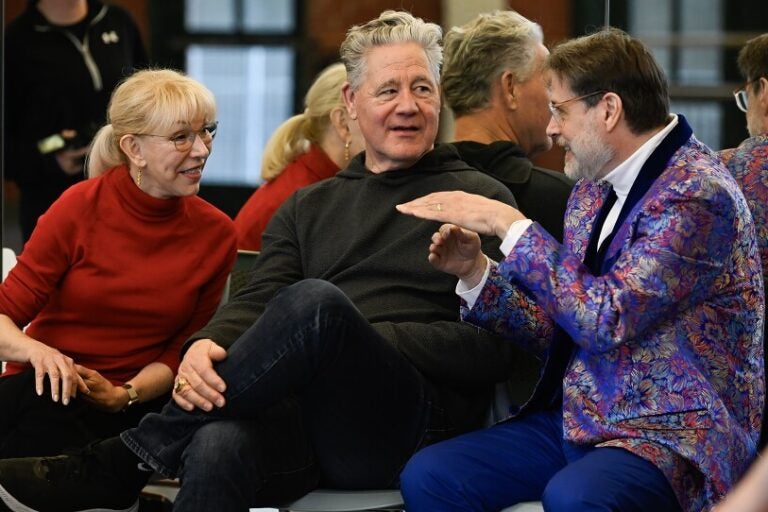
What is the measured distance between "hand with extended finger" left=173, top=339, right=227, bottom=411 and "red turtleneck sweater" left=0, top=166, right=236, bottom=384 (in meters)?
0.46

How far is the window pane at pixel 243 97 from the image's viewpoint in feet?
16.2

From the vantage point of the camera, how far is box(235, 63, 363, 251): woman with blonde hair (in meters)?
3.63

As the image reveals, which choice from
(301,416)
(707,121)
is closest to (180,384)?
(301,416)

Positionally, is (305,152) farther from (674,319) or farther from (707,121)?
(674,319)

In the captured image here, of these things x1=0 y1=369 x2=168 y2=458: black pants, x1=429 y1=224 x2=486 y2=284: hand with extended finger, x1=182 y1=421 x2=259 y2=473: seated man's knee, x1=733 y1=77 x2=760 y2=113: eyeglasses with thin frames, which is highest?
x1=733 y1=77 x2=760 y2=113: eyeglasses with thin frames

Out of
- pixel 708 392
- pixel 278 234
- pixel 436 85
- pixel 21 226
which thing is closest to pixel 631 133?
pixel 708 392

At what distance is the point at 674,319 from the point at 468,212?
1.36 ft

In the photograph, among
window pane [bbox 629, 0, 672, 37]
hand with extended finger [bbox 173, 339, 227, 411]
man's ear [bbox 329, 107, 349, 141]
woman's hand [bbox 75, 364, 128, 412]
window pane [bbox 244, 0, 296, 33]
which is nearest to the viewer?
hand with extended finger [bbox 173, 339, 227, 411]

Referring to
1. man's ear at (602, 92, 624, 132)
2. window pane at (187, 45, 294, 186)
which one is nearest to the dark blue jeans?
man's ear at (602, 92, 624, 132)

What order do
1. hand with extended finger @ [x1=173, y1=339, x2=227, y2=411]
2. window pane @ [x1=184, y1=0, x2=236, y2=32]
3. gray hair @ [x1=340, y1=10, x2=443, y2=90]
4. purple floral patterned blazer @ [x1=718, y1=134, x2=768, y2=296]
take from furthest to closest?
window pane @ [x1=184, y1=0, x2=236, y2=32] → gray hair @ [x1=340, y1=10, x2=443, y2=90] → purple floral patterned blazer @ [x1=718, y1=134, x2=768, y2=296] → hand with extended finger @ [x1=173, y1=339, x2=227, y2=411]

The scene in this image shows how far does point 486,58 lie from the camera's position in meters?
3.12

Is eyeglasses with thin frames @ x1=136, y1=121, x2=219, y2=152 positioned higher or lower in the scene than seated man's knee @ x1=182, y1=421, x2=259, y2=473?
higher

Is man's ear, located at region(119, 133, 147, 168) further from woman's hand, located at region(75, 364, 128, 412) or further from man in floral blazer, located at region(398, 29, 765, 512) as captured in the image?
man in floral blazer, located at region(398, 29, 765, 512)

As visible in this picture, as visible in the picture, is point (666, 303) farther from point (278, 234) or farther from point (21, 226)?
point (21, 226)
